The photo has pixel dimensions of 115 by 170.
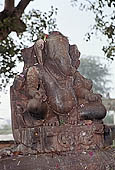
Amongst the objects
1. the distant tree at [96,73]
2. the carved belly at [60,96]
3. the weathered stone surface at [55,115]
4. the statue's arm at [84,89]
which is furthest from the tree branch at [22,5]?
the distant tree at [96,73]

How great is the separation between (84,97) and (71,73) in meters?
0.32

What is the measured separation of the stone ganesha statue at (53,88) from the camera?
3.43m

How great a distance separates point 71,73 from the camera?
147 inches

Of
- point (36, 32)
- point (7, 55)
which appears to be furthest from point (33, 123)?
point (36, 32)

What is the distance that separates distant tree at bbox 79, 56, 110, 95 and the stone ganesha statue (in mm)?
24179

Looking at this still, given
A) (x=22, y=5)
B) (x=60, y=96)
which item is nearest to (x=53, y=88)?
(x=60, y=96)

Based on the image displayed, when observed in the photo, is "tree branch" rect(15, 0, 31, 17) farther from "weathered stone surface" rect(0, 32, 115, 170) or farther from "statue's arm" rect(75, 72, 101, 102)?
"statue's arm" rect(75, 72, 101, 102)

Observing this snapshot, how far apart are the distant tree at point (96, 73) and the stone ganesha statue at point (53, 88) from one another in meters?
24.2

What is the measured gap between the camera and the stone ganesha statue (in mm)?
3432

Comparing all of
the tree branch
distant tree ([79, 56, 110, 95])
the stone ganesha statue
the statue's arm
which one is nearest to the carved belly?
the stone ganesha statue

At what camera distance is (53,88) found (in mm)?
3520

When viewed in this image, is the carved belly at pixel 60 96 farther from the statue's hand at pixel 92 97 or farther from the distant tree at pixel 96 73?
the distant tree at pixel 96 73

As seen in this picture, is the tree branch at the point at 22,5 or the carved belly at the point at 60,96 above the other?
the tree branch at the point at 22,5

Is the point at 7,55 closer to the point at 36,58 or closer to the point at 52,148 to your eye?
the point at 36,58
